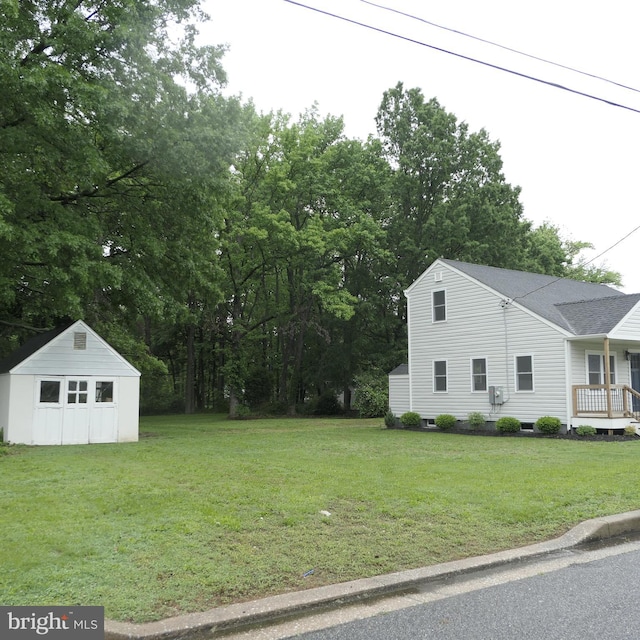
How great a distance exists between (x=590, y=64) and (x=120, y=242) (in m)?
13.8

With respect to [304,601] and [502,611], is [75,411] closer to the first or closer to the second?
[304,601]

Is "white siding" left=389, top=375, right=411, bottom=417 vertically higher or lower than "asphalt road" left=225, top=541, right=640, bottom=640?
higher

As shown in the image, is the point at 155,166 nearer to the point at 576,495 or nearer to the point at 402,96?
the point at 576,495

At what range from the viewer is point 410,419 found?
21797mm

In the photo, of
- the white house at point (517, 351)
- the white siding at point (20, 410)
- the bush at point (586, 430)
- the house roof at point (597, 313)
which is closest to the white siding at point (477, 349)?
the white house at point (517, 351)

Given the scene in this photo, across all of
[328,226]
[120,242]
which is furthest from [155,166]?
[328,226]

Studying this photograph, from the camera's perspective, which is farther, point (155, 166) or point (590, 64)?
point (155, 166)

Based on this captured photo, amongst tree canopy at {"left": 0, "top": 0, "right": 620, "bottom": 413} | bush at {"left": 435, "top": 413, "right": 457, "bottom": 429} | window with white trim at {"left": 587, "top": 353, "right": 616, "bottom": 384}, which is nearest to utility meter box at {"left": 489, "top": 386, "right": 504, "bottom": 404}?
bush at {"left": 435, "top": 413, "right": 457, "bottom": 429}

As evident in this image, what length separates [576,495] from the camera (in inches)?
312

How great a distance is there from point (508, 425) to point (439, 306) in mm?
5433

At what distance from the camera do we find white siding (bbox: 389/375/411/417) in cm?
2278

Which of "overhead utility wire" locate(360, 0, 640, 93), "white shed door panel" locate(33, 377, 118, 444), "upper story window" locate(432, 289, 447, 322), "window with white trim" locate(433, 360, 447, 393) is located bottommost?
"white shed door panel" locate(33, 377, 118, 444)

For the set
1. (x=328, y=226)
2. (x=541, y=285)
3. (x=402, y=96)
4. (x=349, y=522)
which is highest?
(x=402, y=96)

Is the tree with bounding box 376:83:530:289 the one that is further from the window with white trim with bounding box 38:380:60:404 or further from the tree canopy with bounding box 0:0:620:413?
the window with white trim with bounding box 38:380:60:404
